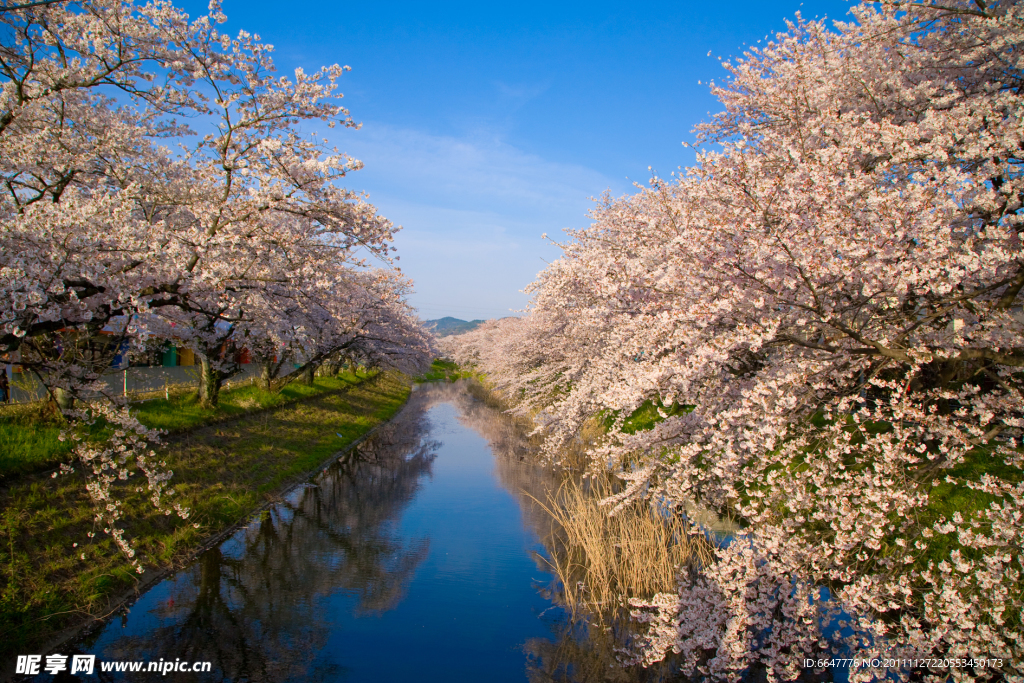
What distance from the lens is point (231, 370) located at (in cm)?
2161

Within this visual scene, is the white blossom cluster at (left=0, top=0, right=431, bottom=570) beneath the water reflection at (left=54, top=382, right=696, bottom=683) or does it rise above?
above

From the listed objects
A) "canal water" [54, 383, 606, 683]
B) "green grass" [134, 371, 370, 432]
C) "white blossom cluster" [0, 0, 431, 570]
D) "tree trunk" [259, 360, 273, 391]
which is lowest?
"canal water" [54, 383, 606, 683]

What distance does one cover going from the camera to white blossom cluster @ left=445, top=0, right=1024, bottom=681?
243 inches

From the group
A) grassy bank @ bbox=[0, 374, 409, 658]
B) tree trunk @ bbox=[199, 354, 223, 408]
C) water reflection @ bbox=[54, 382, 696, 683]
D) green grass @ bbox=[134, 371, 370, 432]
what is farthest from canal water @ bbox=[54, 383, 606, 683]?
tree trunk @ bbox=[199, 354, 223, 408]

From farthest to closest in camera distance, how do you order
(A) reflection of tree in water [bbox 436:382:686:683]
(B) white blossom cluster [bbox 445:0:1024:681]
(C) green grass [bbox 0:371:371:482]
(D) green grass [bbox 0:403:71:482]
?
(C) green grass [bbox 0:371:371:482]
(D) green grass [bbox 0:403:71:482]
(A) reflection of tree in water [bbox 436:382:686:683]
(B) white blossom cluster [bbox 445:0:1024:681]

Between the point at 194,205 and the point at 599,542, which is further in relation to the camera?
the point at 194,205

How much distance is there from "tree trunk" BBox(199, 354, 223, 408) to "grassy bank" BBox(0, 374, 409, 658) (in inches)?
18.8

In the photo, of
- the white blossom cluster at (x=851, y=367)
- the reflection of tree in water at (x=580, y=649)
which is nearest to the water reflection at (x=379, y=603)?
the reflection of tree in water at (x=580, y=649)

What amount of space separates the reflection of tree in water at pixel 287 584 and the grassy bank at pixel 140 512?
2.64 feet

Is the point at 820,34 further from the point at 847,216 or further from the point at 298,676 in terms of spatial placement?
the point at 298,676

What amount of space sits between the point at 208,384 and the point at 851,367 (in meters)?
20.9

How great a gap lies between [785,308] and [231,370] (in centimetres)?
2081

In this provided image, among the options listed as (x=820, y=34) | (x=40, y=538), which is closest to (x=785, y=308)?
(x=820, y=34)

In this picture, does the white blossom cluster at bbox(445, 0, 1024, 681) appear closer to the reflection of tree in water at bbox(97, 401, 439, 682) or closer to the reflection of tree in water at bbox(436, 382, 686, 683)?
the reflection of tree in water at bbox(436, 382, 686, 683)
